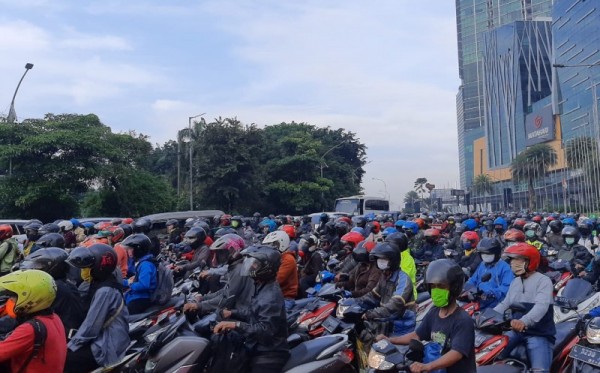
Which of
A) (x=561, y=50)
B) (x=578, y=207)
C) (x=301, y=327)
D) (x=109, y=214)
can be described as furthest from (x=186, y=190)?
(x=561, y=50)

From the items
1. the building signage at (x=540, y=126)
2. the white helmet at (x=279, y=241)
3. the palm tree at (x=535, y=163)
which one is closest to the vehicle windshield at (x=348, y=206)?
the white helmet at (x=279, y=241)

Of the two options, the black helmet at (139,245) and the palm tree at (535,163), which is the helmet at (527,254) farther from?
the palm tree at (535,163)

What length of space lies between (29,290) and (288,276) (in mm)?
A: 3482

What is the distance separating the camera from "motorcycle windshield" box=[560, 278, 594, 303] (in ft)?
23.6

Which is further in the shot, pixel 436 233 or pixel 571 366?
pixel 436 233

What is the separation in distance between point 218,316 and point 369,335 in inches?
58.7

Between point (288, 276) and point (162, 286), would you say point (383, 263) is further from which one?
point (162, 286)

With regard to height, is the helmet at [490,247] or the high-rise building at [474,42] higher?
the high-rise building at [474,42]

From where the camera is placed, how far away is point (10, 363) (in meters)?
3.87

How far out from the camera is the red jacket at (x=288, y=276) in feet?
22.7

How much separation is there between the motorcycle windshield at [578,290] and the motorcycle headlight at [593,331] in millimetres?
2530

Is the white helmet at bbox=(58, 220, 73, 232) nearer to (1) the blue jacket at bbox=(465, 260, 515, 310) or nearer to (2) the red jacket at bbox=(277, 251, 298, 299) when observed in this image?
(2) the red jacket at bbox=(277, 251, 298, 299)

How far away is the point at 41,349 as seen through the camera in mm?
3865

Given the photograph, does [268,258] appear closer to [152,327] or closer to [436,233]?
[152,327]
